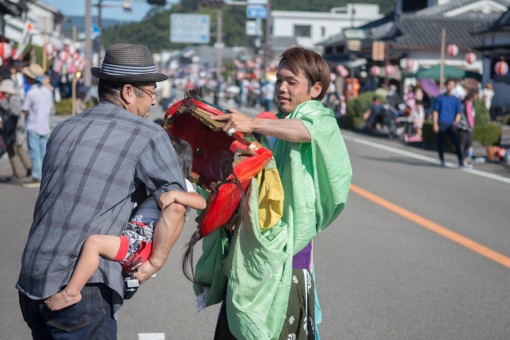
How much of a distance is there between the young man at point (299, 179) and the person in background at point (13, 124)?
387 inches

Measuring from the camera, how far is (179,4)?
15600 centimetres

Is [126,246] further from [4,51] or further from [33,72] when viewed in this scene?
[4,51]

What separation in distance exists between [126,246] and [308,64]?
1.20 meters

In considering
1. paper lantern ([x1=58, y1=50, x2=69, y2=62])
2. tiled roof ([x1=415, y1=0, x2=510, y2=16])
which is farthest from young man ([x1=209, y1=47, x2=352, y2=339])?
tiled roof ([x1=415, y1=0, x2=510, y2=16])

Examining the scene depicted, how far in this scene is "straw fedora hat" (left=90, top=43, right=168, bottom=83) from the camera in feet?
9.73

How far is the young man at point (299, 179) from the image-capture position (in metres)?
3.37

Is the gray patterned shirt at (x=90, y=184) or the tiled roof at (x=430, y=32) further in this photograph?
the tiled roof at (x=430, y=32)

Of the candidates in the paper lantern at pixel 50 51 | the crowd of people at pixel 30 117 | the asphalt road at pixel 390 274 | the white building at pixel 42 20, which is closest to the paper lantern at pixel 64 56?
the paper lantern at pixel 50 51

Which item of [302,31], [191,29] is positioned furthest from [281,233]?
[302,31]

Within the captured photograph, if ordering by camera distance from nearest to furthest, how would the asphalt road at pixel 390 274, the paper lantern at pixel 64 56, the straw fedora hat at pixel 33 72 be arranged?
the asphalt road at pixel 390 274 < the straw fedora hat at pixel 33 72 < the paper lantern at pixel 64 56

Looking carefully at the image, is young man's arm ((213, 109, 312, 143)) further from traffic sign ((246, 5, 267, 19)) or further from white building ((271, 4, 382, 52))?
white building ((271, 4, 382, 52))

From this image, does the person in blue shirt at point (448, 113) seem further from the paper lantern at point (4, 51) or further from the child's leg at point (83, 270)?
the child's leg at point (83, 270)

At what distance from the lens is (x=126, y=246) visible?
9.58 ft

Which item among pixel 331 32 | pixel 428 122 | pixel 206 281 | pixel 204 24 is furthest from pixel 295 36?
pixel 206 281
